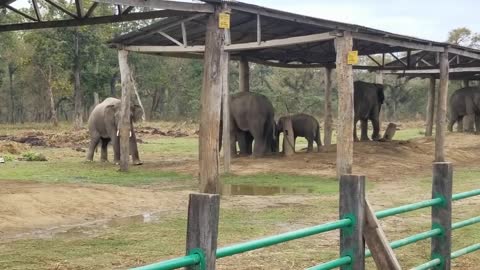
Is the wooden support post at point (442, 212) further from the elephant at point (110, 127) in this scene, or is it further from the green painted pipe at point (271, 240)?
the elephant at point (110, 127)

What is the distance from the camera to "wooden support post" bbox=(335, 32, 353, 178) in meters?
13.8

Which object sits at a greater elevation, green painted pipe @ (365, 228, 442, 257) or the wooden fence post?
the wooden fence post

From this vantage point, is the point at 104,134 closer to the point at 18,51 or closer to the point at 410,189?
the point at 410,189

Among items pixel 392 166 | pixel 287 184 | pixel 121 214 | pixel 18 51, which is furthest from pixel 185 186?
pixel 18 51

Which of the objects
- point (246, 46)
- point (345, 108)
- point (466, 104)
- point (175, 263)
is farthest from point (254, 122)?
point (175, 263)

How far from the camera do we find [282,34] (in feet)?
57.8

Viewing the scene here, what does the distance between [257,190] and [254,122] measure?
6.97 metres

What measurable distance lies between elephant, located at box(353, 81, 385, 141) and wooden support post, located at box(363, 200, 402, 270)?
19.0 meters

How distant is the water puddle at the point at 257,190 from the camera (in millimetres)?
12641

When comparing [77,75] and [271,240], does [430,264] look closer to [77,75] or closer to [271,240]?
[271,240]

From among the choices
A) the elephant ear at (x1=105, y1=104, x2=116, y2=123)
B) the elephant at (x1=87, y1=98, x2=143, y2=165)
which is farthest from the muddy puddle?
the elephant ear at (x1=105, y1=104, x2=116, y2=123)

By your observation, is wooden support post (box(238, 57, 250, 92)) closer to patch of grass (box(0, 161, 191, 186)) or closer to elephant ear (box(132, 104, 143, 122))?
elephant ear (box(132, 104, 143, 122))

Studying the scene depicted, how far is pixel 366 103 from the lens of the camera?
77.4 feet

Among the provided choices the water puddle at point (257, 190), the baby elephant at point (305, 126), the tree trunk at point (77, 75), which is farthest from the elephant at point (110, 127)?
the tree trunk at point (77, 75)
